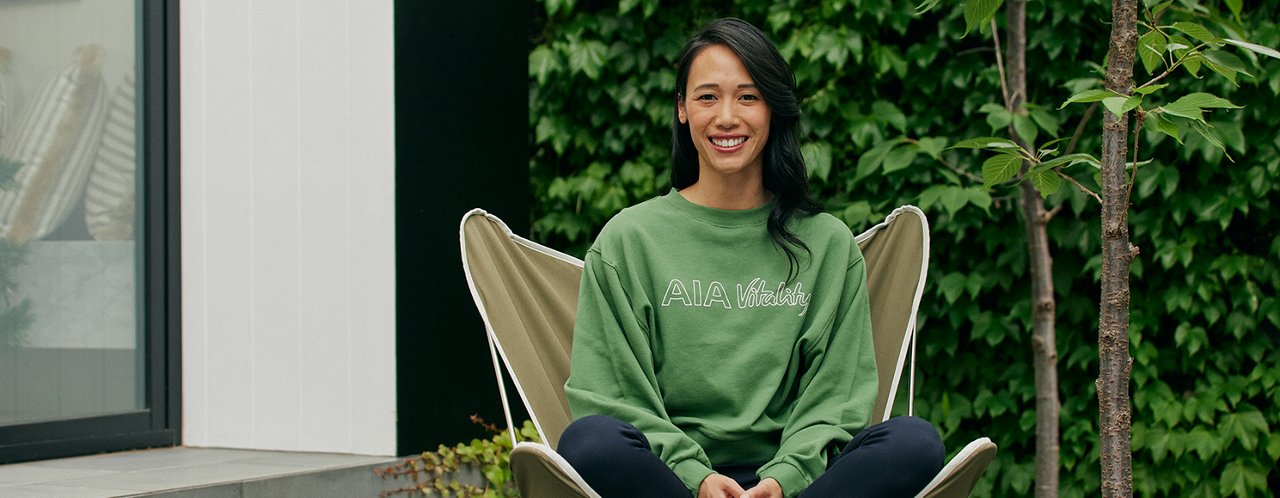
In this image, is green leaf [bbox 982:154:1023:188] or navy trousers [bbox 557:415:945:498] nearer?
navy trousers [bbox 557:415:945:498]

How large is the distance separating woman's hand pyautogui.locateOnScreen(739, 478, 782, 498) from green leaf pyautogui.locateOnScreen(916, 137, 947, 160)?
4.61 feet

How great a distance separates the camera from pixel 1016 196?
10.1 feet

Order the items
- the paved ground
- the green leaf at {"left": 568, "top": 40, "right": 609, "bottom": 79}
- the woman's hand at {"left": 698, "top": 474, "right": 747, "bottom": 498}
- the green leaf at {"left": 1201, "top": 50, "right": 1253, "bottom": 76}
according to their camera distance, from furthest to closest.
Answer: the green leaf at {"left": 568, "top": 40, "right": 609, "bottom": 79} → the paved ground → the green leaf at {"left": 1201, "top": 50, "right": 1253, "bottom": 76} → the woman's hand at {"left": 698, "top": 474, "right": 747, "bottom": 498}

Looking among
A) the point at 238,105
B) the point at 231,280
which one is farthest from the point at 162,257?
the point at 238,105

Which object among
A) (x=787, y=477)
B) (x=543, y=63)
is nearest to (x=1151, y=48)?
(x=787, y=477)

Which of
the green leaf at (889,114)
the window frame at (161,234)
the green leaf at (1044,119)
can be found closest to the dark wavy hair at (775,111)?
the green leaf at (1044,119)

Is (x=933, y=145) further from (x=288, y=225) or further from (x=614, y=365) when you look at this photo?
(x=288, y=225)

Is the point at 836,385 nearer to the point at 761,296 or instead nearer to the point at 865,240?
the point at 761,296

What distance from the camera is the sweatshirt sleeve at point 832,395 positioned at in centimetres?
184

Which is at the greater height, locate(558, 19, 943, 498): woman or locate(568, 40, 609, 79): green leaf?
locate(568, 40, 609, 79): green leaf

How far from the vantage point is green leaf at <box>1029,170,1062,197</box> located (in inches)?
81.4

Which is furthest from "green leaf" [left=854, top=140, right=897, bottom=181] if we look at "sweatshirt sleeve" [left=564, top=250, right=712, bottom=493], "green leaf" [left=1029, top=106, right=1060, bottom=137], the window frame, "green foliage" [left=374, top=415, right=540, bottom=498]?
the window frame

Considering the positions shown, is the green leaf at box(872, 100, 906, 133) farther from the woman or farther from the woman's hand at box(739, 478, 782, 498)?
the woman's hand at box(739, 478, 782, 498)

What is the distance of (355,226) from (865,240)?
1.32 meters
